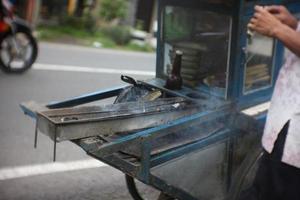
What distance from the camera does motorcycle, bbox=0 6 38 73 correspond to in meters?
7.77

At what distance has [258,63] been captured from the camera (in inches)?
132

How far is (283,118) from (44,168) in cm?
254

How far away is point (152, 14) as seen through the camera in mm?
17141

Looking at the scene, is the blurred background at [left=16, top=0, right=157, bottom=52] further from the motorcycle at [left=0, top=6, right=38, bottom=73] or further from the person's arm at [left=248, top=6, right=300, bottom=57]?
the person's arm at [left=248, top=6, right=300, bottom=57]

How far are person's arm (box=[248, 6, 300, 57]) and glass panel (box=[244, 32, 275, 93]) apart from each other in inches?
33.7

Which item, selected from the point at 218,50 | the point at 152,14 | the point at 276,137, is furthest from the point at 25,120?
the point at 152,14

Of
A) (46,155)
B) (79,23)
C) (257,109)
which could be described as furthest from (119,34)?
(257,109)

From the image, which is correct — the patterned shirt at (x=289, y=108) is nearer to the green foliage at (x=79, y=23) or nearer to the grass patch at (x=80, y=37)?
the grass patch at (x=80, y=37)

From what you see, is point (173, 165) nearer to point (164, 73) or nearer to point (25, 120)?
point (164, 73)

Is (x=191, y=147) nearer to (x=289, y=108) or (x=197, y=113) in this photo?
(x=197, y=113)

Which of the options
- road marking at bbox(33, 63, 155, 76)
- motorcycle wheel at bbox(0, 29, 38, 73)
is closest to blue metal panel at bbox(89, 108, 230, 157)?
motorcycle wheel at bbox(0, 29, 38, 73)

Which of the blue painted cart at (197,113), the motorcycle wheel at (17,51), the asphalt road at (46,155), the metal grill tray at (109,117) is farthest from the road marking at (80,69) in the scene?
the metal grill tray at (109,117)

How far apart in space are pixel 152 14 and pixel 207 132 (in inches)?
571

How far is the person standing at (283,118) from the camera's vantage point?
222cm
